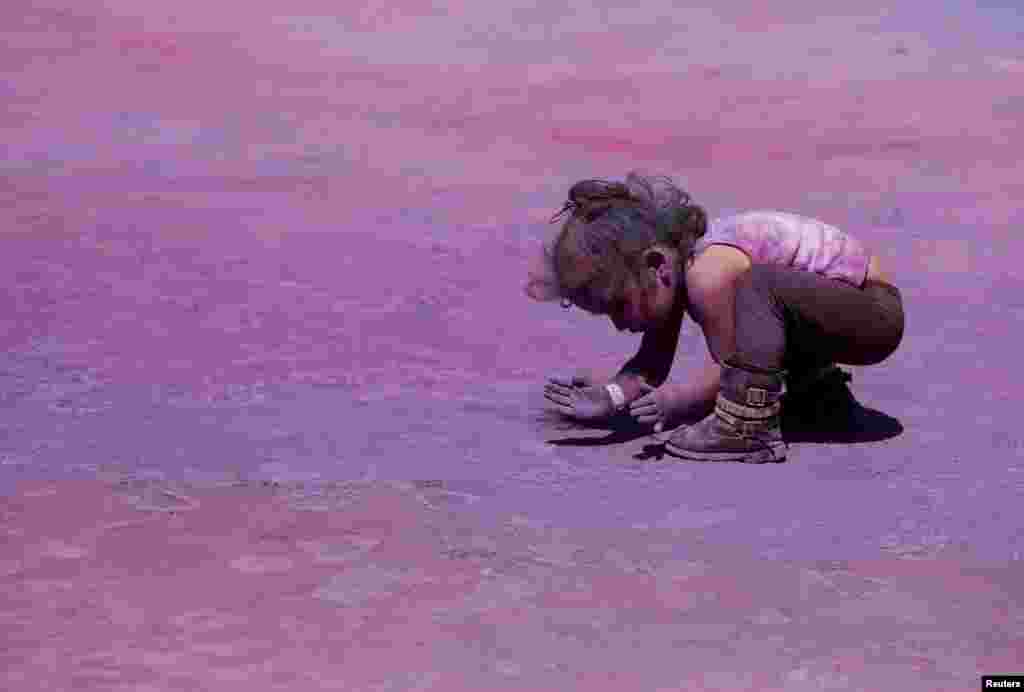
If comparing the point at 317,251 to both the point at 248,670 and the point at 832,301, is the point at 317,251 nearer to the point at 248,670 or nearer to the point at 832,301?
the point at 832,301

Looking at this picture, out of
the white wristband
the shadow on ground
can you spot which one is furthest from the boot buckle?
the white wristband

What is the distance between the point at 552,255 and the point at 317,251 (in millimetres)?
2126

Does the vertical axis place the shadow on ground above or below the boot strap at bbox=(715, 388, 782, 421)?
below

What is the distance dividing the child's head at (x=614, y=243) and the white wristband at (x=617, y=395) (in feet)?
0.80

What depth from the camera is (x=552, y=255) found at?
4246 mm

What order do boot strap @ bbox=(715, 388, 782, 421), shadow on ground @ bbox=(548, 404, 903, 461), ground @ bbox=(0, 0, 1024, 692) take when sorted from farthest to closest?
shadow on ground @ bbox=(548, 404, 903, 461)
boot strap @ bbox=(715, 388, 782, 421)
ground @ bbox=(0, 0, 1024, 692)

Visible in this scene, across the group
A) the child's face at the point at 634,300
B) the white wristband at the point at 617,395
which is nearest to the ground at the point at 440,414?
the white wristband at the point at 617,395

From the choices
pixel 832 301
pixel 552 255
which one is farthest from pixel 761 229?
pixel 552 255

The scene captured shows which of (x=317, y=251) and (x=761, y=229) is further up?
(x=761, y=229)

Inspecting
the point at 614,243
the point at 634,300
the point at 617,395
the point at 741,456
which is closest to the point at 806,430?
the point at 741,456

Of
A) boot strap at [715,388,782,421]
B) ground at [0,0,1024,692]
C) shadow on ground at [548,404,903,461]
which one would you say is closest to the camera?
ground at [0,0,1024,692]

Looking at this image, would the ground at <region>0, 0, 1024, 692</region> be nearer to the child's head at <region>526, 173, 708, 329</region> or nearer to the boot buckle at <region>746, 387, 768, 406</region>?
the boot buckle at <region>746, 387, 768, 406</region>

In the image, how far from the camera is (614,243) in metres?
4.12

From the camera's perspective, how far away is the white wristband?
4387 millimetres
